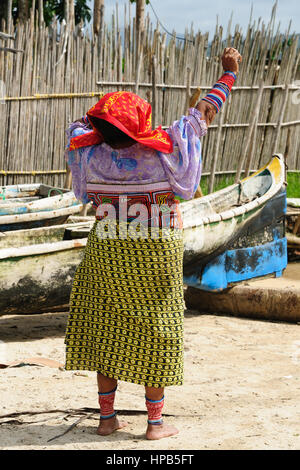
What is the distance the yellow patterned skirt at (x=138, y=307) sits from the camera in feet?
8.23

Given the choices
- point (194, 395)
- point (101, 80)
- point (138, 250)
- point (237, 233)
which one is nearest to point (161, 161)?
point (138, 250)

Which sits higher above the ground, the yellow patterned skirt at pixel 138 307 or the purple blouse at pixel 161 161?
the purple blouse at pixel 161 161

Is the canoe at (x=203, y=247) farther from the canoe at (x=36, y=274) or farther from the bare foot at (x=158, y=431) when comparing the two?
the bare foot at (x=158, y=431)

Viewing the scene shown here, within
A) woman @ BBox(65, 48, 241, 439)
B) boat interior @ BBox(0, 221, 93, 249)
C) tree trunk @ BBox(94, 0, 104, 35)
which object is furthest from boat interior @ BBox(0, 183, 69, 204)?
tree trunk @ BBox(94, 0, 104, 35)

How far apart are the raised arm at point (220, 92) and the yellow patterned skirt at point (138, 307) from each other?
1.60 ft

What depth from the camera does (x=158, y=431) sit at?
2572 mm

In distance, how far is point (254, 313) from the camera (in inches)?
197

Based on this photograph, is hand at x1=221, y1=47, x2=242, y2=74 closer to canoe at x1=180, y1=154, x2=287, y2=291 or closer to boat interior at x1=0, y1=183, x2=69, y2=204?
canoe at x1=180, y1=154, x2=287, y2=291

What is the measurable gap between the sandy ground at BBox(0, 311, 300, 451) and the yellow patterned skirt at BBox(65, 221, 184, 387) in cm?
30

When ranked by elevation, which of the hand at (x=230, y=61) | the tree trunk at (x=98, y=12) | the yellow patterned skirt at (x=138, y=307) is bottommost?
the yellow patterned skirt at (x=138, y=307)

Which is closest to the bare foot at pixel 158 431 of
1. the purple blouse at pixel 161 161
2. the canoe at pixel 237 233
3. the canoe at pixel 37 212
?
the purple blouse at pixel 161 161

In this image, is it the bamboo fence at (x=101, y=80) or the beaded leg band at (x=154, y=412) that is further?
the bamboo fence at (x=101, y=80)

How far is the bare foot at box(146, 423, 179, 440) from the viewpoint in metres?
2.56
